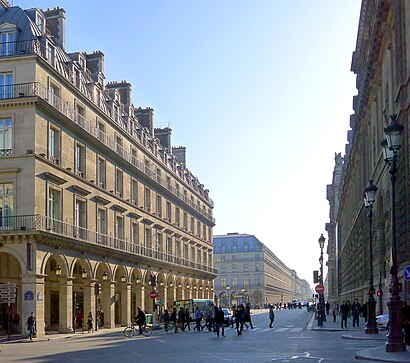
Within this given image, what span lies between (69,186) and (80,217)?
124 inches

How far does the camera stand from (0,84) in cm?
4197

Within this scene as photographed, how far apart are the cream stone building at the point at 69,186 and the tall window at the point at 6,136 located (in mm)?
60

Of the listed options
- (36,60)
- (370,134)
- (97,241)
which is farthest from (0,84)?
(370,134)

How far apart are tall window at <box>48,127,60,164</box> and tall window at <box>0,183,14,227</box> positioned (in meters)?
3.46

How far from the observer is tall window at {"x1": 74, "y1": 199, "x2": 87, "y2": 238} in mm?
46094

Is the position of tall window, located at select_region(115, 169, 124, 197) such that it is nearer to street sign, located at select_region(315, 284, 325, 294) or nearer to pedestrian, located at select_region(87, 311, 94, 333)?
pedestrian, located at select_region(87, 311, 94, 333)

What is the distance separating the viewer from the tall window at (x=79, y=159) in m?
47.1

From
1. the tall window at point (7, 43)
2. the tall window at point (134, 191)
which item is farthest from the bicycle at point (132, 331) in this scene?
the tall window at point (134, 191)

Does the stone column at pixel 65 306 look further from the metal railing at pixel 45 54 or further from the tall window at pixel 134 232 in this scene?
the tall window at pixel 134 232

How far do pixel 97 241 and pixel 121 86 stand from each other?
70.6 ft

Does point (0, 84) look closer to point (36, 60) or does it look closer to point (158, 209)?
point (36, 60)

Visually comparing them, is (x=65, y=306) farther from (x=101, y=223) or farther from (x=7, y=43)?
(x=7, y=43)

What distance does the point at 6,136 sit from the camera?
4144cm

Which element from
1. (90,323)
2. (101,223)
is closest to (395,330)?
(90,323)
